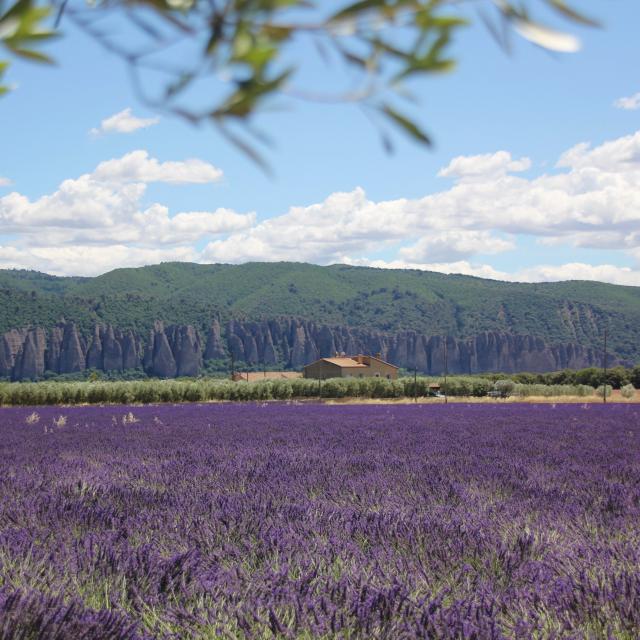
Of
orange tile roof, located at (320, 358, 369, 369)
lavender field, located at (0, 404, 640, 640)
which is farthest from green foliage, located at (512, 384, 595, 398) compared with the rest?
orange tile roof, located at (320, 358, 369, 369)

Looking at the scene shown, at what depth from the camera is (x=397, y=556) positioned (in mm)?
4078

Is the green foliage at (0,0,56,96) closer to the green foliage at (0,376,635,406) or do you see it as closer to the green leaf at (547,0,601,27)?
the green leaf at (547,0,601,27)

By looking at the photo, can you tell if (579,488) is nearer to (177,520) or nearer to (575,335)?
(177,520)

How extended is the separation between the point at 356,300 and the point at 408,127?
17081cm

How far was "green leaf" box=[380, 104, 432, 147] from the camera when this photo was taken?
904mm

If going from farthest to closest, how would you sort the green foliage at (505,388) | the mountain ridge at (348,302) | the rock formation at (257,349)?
the mountain ridge at (348,302) < the rock formation at (257,349) < the green foliage at (505,388)

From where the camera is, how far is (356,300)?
172 metres

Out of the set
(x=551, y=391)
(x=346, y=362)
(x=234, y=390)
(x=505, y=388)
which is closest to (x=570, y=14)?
(x=234, y=390)

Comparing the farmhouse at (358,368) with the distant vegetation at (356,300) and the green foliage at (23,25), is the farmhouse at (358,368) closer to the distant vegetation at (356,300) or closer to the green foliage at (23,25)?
the distant vegetation at (356,300)

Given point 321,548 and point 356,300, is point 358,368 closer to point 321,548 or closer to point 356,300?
point 356,300

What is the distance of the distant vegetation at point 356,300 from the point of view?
14962 centimetres

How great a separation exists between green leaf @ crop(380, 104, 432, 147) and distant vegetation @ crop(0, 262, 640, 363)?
472 feet

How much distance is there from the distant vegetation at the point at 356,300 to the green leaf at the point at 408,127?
144 m

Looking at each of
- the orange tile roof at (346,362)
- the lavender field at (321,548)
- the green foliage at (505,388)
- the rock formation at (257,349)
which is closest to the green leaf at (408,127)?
the lavender field at (321,548)
